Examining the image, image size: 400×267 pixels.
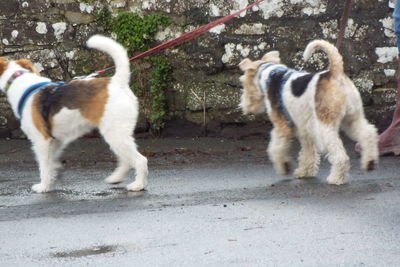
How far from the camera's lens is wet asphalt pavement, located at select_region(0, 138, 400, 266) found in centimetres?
477

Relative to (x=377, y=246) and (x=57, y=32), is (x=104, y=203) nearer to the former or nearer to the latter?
(x=377, y=246)

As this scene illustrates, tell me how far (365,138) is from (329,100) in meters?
0.49

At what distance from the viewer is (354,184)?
689 cm

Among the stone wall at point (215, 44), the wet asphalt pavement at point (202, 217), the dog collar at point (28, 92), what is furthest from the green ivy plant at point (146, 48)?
the dog collar at point (28, 92)

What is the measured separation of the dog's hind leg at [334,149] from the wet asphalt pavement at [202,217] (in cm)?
15

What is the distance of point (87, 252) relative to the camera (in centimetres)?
491

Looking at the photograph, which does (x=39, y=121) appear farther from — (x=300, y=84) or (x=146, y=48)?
(x=146, y=48)

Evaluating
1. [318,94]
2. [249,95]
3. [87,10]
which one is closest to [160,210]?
[318,94]

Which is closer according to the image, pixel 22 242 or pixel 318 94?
pixel 22 242

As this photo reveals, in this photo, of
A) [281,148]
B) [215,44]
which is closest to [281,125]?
[281,148]

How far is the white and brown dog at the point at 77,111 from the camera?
6.77 metres

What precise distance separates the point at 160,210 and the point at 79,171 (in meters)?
2.16

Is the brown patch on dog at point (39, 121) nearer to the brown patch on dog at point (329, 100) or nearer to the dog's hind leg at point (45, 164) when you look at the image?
the dog's hind leg at point (45, 164)

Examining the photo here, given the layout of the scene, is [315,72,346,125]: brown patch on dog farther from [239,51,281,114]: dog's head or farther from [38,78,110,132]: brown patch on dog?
[38,78,110,132]: brown patch on dog
